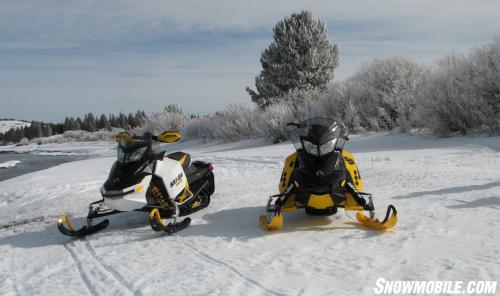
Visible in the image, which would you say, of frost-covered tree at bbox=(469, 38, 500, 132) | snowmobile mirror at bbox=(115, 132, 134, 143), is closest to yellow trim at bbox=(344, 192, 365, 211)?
snowmobile mirror at bbox=(115, 132, 134, 143)

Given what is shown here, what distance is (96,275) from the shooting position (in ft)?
12.0

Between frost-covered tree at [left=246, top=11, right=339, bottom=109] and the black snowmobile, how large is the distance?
785 inches

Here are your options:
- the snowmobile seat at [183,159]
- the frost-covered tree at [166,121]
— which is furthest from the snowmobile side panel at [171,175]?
the frost-covered tree at [166,121]

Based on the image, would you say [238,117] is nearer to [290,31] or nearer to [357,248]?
[290,31]

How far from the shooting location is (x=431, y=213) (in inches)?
195

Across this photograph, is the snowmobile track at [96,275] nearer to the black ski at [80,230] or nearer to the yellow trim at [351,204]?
the black ski at [80,230]

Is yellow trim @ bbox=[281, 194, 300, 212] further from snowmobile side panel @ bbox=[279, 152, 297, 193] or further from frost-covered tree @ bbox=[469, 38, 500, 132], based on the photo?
frost-covered tree @ bbox=[469, 38, 500, 132]

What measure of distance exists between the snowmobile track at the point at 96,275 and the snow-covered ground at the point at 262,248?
0.04 ft

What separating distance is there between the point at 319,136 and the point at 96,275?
2.44m

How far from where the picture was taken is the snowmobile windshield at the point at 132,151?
4902mm

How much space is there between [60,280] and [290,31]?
22.9 metres

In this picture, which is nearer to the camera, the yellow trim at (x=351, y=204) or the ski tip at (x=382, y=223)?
the ski tip at (x=382, y=223)

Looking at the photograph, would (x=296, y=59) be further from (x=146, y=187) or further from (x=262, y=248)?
(x=262, y=248)

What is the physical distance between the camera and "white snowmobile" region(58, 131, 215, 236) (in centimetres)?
475
